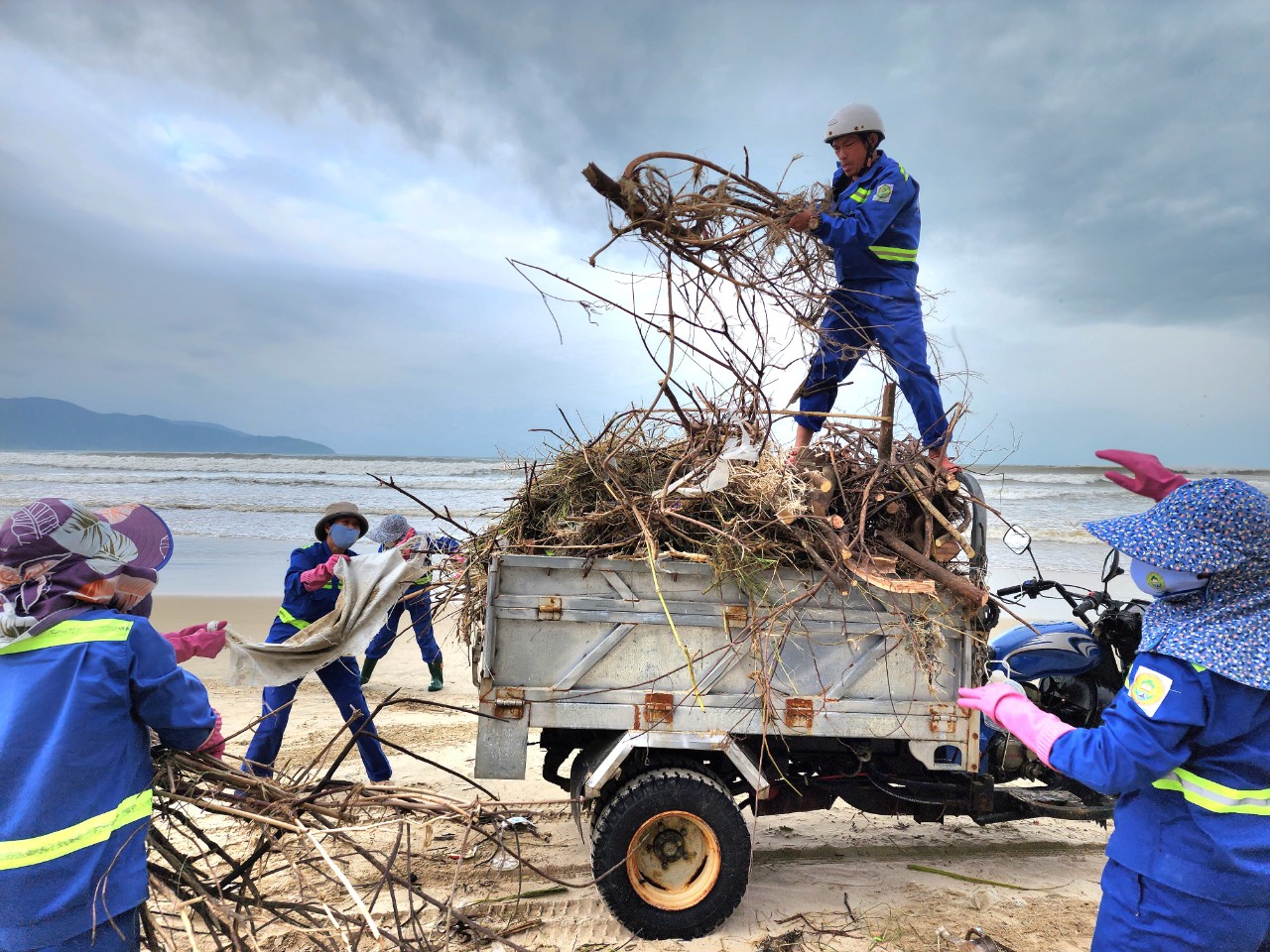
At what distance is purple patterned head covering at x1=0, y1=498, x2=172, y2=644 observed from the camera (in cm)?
193

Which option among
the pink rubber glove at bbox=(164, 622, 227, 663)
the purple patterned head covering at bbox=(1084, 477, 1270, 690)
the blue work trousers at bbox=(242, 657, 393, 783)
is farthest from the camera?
the blue work trousers at bbox=(242, 657, 393, 783)

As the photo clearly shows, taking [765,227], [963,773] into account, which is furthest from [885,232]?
[963,773]

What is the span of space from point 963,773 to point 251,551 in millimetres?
13381

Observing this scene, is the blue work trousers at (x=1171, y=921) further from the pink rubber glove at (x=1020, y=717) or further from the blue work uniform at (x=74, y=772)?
the blue work uniform at (x=74, y=772)

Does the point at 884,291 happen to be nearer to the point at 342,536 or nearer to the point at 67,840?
the point at 342,536

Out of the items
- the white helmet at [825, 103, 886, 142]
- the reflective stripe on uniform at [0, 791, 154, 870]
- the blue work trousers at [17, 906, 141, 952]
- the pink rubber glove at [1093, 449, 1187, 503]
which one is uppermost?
the white helmet at [825, 103, 886, 142]

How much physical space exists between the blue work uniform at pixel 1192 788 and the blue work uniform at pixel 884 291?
7.24ft

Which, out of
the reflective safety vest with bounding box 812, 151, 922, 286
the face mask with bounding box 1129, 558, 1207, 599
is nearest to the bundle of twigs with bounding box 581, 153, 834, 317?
the reflective safety vest with bounding box 812, 151, 922, 286

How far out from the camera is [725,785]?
3279 millimetres

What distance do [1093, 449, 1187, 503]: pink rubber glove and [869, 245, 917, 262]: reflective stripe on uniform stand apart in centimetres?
207

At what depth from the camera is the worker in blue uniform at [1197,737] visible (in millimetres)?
1860

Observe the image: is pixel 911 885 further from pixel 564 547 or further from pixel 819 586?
pixel 564 547

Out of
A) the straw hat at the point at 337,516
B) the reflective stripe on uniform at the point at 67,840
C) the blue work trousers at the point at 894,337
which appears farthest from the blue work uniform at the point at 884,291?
the reflective stripe on uniform at the point at 67,840

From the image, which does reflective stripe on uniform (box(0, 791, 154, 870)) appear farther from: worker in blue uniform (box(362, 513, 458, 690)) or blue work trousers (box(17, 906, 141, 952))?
worker in blue uniform (box(362, 513, 458, 690))
